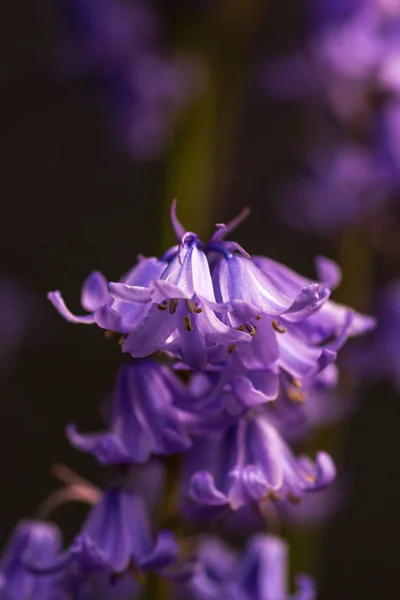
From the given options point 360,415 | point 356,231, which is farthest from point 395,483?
point 356,231

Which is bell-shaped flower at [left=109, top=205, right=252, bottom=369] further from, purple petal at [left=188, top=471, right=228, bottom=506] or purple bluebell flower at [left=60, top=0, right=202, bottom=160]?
purple bluebell flower at [left=60, top=0, right=202, bottom=160]

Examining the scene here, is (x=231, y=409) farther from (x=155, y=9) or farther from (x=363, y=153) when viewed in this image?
(x=155, y=9)

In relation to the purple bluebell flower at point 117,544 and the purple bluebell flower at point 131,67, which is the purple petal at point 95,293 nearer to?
the purple bluebell flower at point 117,544

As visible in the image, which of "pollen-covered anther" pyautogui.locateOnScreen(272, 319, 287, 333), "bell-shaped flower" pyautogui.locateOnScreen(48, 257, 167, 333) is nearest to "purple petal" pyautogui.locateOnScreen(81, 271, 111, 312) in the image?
"bell-shaped flower" pyautogui.locateOnScreen(48, 257, 167, 333)

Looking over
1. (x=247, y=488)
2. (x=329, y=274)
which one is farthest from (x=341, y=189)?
(x=247, y=488)

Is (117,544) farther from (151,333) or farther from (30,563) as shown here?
(151,333)

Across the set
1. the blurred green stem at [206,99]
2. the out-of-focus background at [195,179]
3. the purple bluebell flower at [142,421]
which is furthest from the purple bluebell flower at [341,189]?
the purple bluebell flower at [142,421]

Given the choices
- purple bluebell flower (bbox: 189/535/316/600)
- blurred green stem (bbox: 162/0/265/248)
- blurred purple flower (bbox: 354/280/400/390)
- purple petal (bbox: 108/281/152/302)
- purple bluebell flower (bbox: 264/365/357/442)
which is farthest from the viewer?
blurred green stem (bbox: 162/0/265/248)
